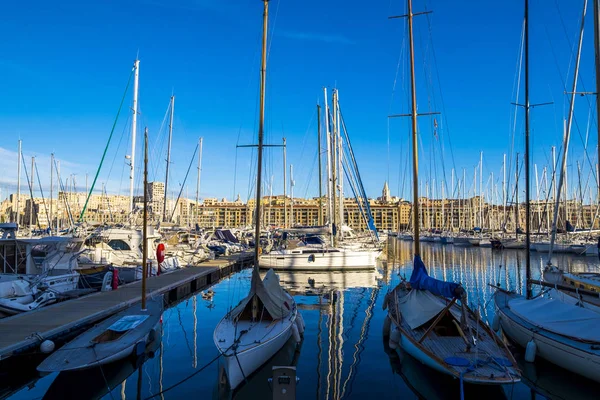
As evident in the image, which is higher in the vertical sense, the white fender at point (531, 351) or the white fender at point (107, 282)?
the white fender at point (107, 282)

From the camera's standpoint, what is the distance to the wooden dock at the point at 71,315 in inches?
487

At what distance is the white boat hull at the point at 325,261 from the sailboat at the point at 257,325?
18942mm

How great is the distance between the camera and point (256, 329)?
1230cm

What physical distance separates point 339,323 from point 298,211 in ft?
541

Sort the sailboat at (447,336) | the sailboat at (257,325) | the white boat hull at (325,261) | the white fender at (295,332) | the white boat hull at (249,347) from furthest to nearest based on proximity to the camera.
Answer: the white boat hull at (325,261), the white fender at (295,332), the sailboat at (257,325), the white boat hull at (249,347), the sailboat at (447,336)

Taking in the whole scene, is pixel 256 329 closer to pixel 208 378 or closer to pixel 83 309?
pixel 208 378

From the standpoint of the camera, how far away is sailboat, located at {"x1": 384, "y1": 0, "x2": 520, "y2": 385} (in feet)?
31.1

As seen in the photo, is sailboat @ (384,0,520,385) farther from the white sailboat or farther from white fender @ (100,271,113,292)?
the white sailboat

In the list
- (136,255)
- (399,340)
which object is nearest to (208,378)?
(399,340)

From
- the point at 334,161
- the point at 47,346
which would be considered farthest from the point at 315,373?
the point at 334,161

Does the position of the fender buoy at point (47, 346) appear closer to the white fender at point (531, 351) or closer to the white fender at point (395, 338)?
the white fender at point (395, 338)

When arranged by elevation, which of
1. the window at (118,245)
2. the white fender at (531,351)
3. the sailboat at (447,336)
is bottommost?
the white fender at (531,351)

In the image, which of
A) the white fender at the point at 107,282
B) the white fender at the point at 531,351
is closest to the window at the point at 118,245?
the white fender at the point at 107,282

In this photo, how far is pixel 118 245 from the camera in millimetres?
29828
